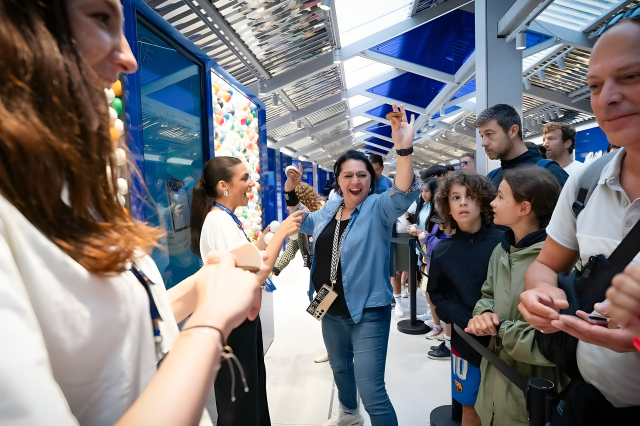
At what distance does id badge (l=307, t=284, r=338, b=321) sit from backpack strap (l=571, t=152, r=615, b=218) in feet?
4.51

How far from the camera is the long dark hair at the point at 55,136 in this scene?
491 millimetres

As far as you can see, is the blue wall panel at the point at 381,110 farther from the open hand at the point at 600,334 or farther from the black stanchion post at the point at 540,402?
the open hand at the point at 600,334

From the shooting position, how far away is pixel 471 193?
7.50 ft

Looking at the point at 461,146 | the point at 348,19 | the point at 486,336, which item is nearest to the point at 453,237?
A: the point at 486,336

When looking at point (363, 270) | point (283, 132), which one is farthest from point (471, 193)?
point (283, 132)

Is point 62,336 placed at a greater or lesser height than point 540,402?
greater

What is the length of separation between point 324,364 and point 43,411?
3526 millimetres

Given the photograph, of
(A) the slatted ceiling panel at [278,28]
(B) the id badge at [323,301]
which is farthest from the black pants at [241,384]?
(A) the slatted ceiling panel at [278,28]

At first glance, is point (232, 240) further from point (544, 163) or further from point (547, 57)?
point (547, 57)

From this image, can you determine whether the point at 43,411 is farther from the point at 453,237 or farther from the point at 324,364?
the point at 324,364

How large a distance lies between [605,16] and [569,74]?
9.56ft

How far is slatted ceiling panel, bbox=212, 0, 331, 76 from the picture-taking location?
12.1ft

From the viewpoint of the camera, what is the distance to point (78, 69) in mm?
573

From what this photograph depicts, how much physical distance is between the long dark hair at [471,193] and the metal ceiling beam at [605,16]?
257 cm
